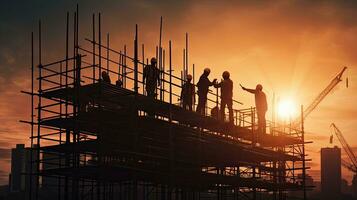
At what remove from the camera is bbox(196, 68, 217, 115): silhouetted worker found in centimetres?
3047

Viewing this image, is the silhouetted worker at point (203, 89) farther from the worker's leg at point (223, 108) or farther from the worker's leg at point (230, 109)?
the worker's leg at point (230, 109)

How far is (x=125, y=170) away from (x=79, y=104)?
383cm

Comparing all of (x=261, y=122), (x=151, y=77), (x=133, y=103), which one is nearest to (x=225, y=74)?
(x=261, y=122)

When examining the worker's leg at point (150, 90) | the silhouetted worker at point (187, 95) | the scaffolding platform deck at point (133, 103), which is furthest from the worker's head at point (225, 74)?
the worker's leg at point (150, 90)

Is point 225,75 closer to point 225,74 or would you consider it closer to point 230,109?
point 225,74

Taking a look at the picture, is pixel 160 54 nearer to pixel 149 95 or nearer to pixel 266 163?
pixel 149 95

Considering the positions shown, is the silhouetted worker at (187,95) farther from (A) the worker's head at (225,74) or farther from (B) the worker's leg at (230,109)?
(B) the worker's leg at (230,109)

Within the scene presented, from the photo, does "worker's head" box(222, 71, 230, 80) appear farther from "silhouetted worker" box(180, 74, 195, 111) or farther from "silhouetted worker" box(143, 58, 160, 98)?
"silhouetted worker" box(143, 58, 160, 98)

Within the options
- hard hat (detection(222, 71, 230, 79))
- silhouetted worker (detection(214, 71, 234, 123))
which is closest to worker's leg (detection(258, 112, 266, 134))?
silhouetted worker (detection(214, 71, 234, 123))

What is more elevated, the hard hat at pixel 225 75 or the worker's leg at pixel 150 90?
the hard hat at pixel 225 75

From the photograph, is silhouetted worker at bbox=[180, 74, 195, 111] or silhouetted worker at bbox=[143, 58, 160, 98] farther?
silhouetted worker at bbox=[180, 74, 195, 111]

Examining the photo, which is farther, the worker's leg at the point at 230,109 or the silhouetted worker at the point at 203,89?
the worker's leg at the point at 230,109

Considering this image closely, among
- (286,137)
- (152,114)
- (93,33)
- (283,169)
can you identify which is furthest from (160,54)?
(283,169)

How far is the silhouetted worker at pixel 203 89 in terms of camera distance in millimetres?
30469
